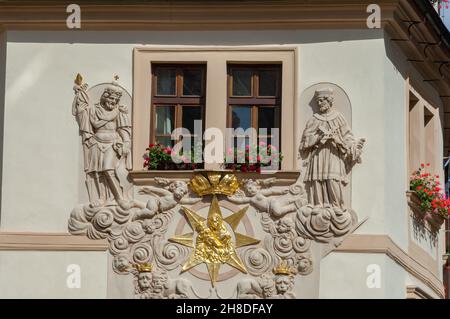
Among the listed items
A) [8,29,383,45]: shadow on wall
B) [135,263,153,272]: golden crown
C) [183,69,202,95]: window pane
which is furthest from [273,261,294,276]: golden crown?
[8,29,383,45]: shadow on wall

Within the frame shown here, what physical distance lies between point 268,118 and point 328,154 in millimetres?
1182

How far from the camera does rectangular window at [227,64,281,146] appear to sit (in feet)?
110

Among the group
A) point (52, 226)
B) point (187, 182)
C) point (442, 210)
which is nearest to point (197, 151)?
point (187, 182)

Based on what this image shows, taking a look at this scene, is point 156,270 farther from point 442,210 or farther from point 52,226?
point 442,210

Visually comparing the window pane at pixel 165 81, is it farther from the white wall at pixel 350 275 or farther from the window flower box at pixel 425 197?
the window flower box at pixel 425 197

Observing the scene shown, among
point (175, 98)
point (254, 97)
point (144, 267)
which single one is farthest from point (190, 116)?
point (144, 267)

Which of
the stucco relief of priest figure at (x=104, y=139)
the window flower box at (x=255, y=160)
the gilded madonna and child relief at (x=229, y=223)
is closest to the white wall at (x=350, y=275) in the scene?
the gilded madonna and child relief at (x=229, y=223)

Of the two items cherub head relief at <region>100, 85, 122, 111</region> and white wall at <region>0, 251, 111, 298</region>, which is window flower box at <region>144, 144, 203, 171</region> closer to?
cherub head relief at <region>100, 85, 122, 111</region>

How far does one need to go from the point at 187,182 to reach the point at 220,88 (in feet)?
5.27

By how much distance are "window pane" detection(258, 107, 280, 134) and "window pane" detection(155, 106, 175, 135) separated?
4.54ft

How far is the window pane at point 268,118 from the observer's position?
110 ft

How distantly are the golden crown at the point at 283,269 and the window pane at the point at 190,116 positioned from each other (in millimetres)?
2596

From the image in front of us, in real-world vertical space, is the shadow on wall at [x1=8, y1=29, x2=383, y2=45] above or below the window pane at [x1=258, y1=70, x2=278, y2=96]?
above

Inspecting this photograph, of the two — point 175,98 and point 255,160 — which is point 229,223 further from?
point 175,98
